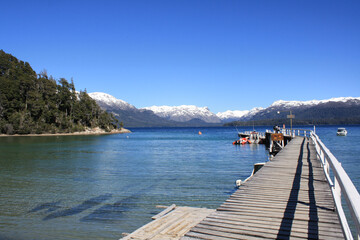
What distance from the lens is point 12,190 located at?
696 inches

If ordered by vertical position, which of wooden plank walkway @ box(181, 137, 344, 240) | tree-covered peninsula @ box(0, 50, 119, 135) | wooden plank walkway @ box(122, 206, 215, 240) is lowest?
wooden plank walkway @ box(122, 206, 215, 240)

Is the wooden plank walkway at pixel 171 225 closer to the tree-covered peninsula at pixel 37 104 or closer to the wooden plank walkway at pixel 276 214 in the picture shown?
the wooden plank walkway at pixel 276 214

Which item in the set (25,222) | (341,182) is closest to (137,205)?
(25,222)

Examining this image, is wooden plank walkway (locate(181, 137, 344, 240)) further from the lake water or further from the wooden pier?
the lake water

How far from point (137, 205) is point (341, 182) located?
1125cm

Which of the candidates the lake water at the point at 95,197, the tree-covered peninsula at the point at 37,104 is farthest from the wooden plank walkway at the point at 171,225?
the tree-covered peninsula at the point at 37,104

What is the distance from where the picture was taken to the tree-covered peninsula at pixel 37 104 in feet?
343

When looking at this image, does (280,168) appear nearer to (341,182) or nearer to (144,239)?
(144,239)

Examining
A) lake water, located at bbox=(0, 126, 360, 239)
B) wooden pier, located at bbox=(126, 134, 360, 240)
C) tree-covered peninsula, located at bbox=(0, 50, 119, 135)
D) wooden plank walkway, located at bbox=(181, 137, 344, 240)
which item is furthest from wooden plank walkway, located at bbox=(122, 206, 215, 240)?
tree-covered peninsula, located at bbox=(0, 50, 119, 135)

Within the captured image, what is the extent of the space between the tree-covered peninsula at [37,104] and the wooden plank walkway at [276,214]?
108549mm

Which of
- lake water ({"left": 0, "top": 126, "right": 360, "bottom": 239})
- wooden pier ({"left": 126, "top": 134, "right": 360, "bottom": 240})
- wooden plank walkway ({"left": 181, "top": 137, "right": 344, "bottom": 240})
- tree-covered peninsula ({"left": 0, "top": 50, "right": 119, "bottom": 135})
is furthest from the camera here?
tree-covered peninsula ({"left": 0, "top": 50, "right": 119, "bottom": 135})

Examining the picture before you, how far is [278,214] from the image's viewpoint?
6477 millimetres

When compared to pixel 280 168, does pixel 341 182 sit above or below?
above

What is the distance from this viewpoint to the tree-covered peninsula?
105m
